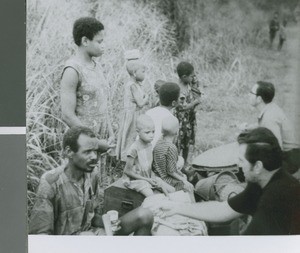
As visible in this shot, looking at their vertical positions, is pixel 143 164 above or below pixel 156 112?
below

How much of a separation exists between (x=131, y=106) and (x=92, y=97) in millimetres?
150

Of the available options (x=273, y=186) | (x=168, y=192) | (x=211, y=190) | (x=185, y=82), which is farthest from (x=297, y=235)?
(x=185, y=82)

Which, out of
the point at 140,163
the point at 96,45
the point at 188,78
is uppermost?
the point at 96,45

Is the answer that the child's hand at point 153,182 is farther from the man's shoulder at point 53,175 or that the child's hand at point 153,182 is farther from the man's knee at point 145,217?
the man's shoulder at point 53,175

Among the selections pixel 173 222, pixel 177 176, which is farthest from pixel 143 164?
pixel 173 222

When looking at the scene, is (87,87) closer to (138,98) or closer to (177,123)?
(138,98)

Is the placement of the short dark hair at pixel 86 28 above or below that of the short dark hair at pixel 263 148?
above

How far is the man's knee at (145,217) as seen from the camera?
1946 millimetres

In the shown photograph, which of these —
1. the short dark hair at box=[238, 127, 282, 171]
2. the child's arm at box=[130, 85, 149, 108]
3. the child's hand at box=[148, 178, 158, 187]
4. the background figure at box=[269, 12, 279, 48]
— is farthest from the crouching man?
the background figure at box=[269, 12, 279, 48]

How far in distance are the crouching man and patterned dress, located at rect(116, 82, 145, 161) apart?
0.26ft

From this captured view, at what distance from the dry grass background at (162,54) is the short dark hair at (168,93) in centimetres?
3

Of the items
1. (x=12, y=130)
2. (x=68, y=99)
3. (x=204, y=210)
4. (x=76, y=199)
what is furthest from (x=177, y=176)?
(x=12, y=130)

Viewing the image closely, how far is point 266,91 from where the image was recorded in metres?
1.96

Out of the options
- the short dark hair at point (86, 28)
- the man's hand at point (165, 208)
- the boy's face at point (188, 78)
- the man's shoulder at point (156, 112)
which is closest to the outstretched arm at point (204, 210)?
the man's hand at point (165, 208)
